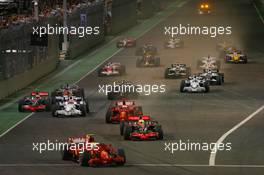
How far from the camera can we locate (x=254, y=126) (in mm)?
57938

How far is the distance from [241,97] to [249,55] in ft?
114

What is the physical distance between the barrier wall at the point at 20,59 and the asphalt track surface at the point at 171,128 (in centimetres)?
378

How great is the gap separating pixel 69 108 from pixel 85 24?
4942 cm

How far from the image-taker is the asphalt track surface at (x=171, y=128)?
4353cm

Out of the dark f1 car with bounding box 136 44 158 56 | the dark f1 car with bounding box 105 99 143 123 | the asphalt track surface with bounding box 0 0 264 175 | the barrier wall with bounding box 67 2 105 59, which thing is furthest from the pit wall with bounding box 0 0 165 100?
the dark f1 car with bounding box 105 99 143 123

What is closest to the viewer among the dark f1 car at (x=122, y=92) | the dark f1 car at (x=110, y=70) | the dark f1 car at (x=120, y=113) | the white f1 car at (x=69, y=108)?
the dark f1 car at (x=120, y=113)

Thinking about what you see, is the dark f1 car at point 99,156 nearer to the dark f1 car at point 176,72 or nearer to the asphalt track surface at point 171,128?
the asphalt track surface at point 171,128

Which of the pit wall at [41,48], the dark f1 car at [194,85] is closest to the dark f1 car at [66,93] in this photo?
the pit wall at [41,48]

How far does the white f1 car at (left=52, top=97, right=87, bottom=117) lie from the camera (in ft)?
205

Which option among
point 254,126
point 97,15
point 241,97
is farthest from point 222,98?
point 97,15

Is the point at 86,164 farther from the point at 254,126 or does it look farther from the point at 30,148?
the point at 254,126

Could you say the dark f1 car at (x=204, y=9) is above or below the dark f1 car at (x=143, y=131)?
above

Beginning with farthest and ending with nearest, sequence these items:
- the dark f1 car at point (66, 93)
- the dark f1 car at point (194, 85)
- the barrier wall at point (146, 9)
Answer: the barrier wall at point (146, 9) → the dark f1 car at point (194, 85) → the dark f1 car at point (66, 93)

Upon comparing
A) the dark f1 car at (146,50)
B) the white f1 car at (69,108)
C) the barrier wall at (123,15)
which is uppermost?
the barrier wall at (123,15)
